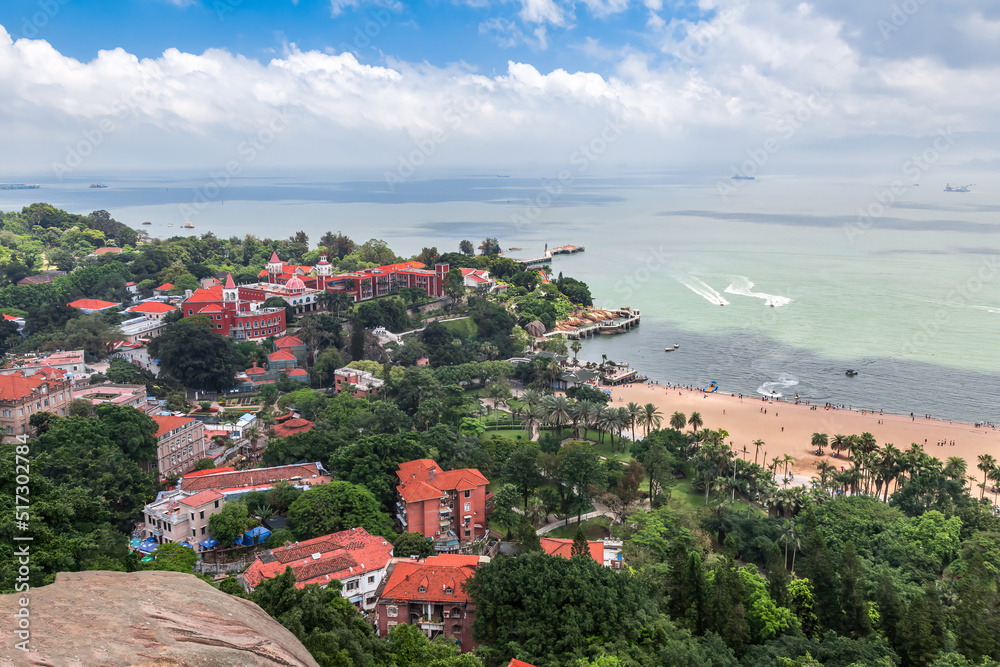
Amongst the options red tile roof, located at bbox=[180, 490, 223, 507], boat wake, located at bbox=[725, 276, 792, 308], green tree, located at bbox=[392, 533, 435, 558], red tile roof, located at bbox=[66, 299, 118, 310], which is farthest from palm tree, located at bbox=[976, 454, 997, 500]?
red tile roof, located at bbox=[66, 299, 118, 310]

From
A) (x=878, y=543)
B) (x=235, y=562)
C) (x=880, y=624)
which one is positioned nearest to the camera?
(x=880, y=624)

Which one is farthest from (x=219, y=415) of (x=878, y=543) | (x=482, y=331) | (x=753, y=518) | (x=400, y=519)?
(x=878, y=543)

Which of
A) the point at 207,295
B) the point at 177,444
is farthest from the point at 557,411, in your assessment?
the point at 207,295

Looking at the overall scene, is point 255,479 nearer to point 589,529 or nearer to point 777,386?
point 589,529

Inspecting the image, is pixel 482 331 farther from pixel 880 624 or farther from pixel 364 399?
pixel 880 624

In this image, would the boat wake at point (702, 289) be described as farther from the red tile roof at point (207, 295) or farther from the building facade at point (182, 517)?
the building facade at point (182, 517)

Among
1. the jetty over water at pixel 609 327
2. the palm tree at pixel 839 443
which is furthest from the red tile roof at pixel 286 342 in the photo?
the palm tree at pixel 839 443
